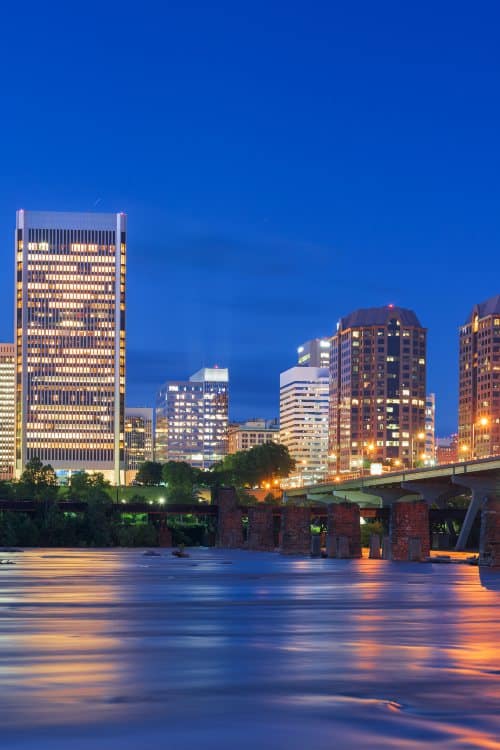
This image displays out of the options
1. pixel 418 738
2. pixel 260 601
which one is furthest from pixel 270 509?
pixel 418 738

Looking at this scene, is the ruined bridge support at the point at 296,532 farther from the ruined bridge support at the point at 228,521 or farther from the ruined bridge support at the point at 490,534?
the ruined bridge support at the point at 490,534

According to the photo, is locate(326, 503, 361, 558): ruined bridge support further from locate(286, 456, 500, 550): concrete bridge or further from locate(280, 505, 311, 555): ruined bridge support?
locate(286, 456, 500, 550): concrete bridge

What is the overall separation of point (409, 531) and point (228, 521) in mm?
52969

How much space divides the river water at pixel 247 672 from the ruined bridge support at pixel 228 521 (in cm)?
9565

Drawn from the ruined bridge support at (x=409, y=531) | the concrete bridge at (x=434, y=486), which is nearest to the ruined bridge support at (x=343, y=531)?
the ruined bridge support at (x=409, y=531)

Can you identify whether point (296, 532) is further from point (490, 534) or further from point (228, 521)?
point (490, 534)

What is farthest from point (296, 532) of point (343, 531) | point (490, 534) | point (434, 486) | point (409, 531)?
point (434, 486)

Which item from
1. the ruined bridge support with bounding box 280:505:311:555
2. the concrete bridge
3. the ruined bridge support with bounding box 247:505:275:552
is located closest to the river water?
the ruined bridge support with bounding box 280:505:311:555

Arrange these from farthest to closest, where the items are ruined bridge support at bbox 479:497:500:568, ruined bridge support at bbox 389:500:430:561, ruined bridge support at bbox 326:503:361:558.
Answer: ruined bridge support at bbox 326:503:361:558 → ruined bridge support at bbox 389:500:430:561 → ruined bridge support at bbox 479:497:500:568

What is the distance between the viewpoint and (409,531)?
91125 mm

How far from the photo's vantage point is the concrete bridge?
145350mm

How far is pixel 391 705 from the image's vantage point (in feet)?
58.7

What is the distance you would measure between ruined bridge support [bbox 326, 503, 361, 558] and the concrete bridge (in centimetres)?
2388

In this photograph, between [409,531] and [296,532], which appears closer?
[409,531]
